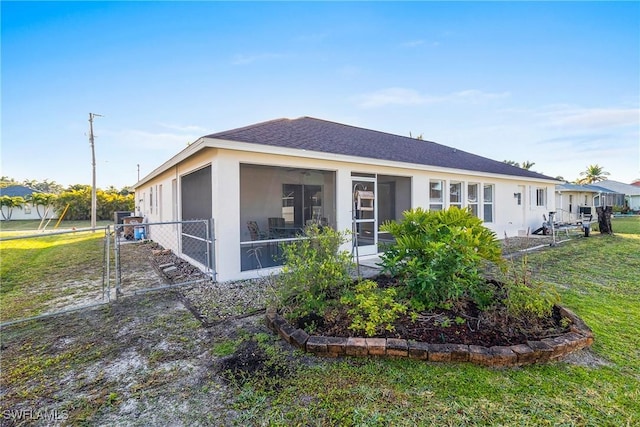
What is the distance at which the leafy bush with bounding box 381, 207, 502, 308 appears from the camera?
11.2 ft

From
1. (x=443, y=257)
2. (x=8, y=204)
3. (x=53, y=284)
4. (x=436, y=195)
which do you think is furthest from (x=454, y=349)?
(x=8, y=204)

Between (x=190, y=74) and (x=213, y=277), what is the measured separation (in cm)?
769

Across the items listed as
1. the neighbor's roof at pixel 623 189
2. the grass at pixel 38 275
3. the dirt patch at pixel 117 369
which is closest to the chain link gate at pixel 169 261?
the grass at pixel 38 275

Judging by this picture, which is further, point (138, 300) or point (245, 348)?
point (138, 300)

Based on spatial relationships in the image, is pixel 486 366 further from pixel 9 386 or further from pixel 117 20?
pixel 117 20

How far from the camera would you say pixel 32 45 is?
26.2 feet

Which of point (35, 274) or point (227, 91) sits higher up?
point (227, 91)

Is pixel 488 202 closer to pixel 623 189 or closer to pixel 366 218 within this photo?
pixel 366 218

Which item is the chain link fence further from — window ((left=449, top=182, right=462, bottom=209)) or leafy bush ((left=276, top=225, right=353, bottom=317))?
window ((left=449, top=182, right=462, bottom=209))

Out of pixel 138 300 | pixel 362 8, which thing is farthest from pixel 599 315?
pixel 362 8

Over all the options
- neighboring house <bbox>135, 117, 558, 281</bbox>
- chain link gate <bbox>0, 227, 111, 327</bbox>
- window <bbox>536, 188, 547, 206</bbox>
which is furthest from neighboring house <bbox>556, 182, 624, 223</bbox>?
chain link gate <bbox>0, 227, 111, 327</bbox>

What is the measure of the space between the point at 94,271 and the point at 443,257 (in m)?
8.06

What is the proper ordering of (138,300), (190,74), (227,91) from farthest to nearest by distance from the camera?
(227,91) < (190,74) < (138,300)

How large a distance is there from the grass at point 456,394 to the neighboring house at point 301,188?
2967 mm
